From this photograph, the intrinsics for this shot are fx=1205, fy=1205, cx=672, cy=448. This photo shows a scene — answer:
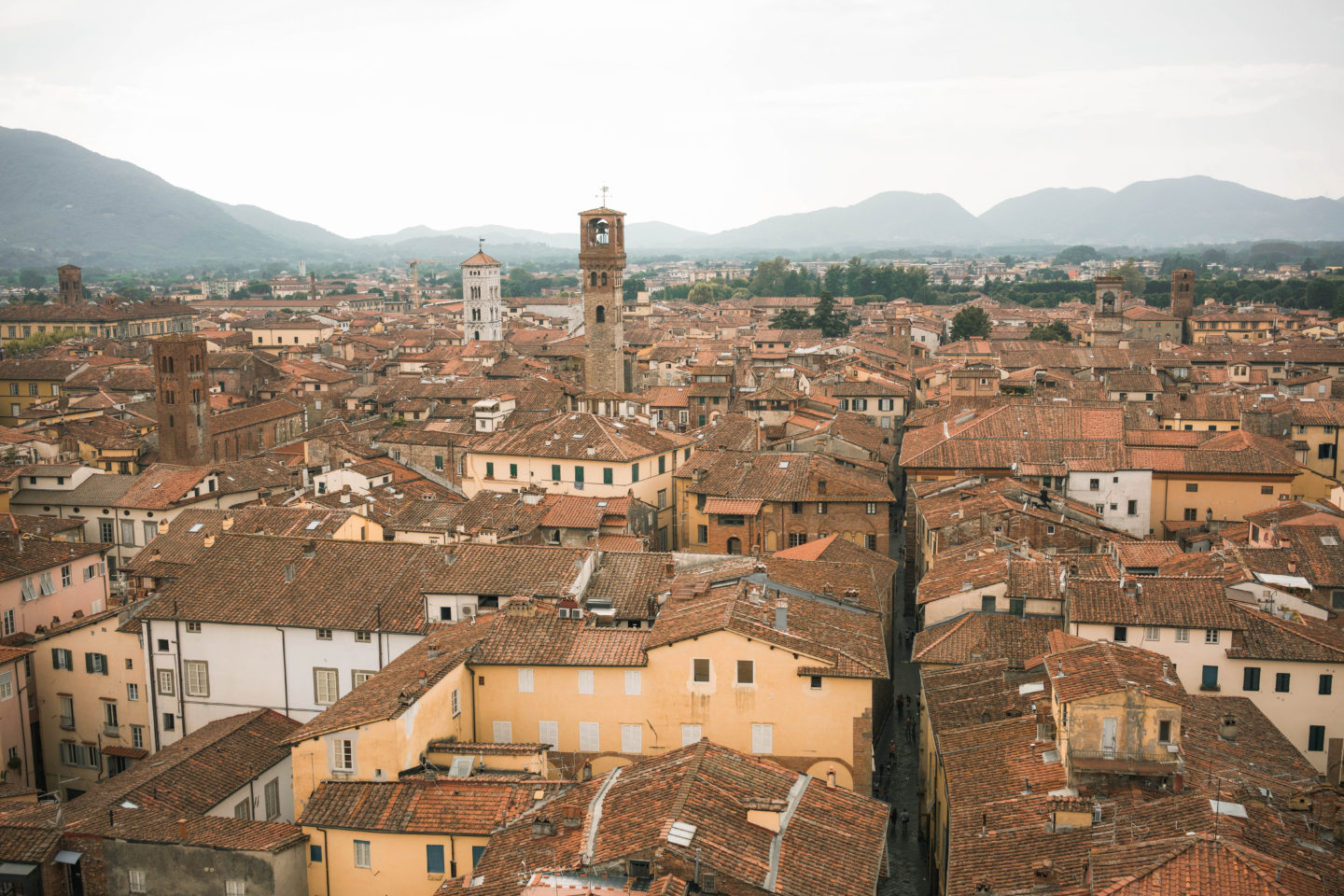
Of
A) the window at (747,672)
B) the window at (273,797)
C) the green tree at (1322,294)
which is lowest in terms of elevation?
the window at (273,797)

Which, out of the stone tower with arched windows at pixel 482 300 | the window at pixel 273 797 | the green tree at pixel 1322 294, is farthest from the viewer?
the green tree at pixel 1322 294

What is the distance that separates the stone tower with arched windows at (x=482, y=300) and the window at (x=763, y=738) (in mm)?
91186

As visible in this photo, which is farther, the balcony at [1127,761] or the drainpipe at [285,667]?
the drainpipe at [285,667]

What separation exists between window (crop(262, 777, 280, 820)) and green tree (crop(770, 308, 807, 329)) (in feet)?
328

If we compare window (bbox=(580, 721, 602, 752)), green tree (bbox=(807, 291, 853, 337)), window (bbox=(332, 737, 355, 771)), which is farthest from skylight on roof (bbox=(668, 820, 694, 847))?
green tree (bbox=(807, 291, 853, 337))

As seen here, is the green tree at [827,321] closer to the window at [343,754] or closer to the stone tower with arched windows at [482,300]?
the stone tower with arched windows at [482,300]

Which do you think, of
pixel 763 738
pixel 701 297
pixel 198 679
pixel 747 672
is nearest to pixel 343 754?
pixel 747 672

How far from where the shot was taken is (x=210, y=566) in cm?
Result: 3056

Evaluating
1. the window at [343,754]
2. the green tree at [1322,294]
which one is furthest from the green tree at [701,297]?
the window at [343,754]

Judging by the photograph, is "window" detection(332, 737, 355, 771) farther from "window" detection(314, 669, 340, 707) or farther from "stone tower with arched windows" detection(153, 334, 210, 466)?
"stone tower with arched windows" detection(153, 334, 210, 466)

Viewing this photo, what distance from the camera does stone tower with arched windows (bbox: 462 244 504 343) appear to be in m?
113

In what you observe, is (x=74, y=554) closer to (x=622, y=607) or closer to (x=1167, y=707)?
(x=622, y=607)

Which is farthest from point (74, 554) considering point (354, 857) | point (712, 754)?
point (712, 754)

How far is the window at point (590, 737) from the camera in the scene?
946 inches
